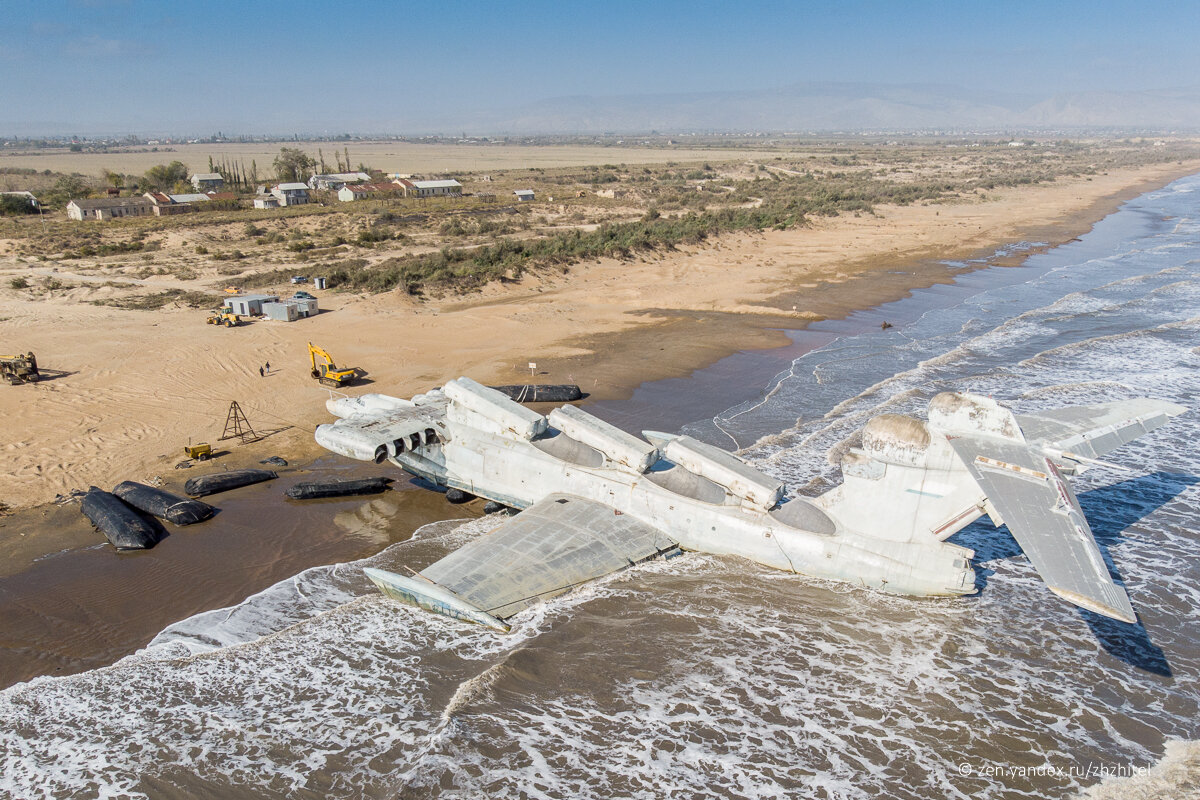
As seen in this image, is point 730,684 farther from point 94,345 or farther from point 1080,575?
point 94,345

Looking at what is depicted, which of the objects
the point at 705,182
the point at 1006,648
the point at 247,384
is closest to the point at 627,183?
the point at 705,182

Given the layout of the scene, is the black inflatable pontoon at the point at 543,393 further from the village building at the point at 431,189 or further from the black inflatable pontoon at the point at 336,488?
the village building at the point at 431,189

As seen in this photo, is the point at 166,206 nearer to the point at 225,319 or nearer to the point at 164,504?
the point at 225,319

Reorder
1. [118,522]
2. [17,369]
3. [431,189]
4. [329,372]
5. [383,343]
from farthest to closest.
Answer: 1. [431,189]
2. [383,343]
3. [329,372]
4. [17,369]
5. [118,522]

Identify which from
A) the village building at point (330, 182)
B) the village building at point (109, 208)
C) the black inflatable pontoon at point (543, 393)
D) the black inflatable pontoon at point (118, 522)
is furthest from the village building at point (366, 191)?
the black inflatable pontoon at point (118, 522)

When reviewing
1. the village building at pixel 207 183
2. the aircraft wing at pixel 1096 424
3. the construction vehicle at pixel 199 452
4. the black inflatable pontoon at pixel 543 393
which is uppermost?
the village building at pixel 207 183

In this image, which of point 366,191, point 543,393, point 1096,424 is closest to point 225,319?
point 543,393

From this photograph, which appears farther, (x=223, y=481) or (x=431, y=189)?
(x=431, y=189)
